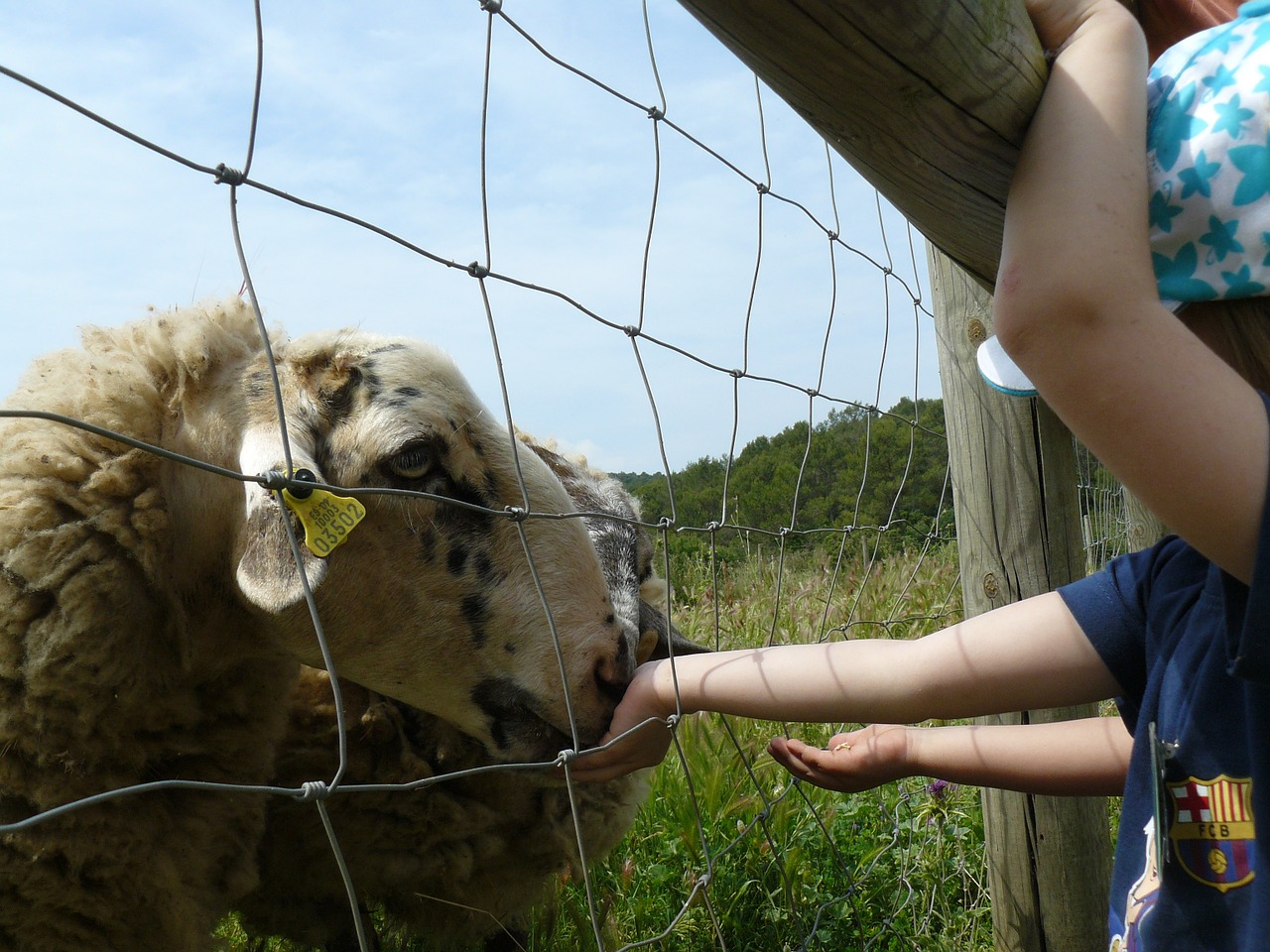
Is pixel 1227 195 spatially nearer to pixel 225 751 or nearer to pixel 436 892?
pixel 225 751

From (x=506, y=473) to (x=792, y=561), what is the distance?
6.18 metres

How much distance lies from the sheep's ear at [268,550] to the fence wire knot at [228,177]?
736 millimetres

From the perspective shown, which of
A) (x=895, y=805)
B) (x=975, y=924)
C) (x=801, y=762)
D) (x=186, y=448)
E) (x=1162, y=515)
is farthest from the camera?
(x=895, y=805)

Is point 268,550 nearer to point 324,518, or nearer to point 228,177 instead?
point 324,518

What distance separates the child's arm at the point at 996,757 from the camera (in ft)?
5.78

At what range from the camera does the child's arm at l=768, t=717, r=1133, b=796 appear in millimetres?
1761

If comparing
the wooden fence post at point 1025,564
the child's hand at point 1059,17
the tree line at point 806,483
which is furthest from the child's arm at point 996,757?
the tree line at point 806,483

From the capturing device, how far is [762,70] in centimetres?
120

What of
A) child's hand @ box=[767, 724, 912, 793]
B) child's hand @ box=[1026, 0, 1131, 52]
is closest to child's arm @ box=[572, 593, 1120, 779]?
child's hand @ box=[767, 724, 912, 793]

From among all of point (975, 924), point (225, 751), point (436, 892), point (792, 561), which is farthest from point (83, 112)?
point (792, 561)

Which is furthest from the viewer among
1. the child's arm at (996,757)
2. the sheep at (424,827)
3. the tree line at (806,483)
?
the tree line at (806,483)

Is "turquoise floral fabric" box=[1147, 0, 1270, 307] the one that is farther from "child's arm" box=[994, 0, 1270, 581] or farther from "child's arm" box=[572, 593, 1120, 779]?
"child's arm" box=[572, 593, 1120, 779]

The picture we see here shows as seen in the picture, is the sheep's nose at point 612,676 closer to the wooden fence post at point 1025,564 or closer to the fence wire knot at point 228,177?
the wooden fence post at point 1025,564

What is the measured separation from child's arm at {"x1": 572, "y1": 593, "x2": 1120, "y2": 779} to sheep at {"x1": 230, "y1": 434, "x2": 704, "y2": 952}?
0.70 meters
